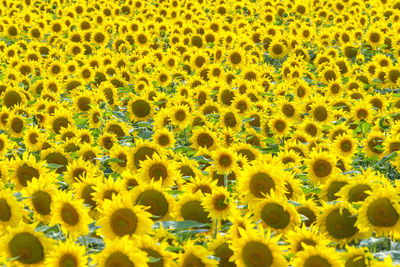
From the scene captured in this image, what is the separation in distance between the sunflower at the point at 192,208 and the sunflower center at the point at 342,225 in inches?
33.6

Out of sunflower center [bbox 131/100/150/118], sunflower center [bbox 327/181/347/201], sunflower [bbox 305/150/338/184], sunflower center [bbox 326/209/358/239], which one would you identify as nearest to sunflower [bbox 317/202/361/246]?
sunflower center [bbox 326/209/358/239]

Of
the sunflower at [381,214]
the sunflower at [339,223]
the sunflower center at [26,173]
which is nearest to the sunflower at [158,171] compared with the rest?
the sunflower center at [26,173]

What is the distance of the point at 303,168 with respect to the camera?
569 cm

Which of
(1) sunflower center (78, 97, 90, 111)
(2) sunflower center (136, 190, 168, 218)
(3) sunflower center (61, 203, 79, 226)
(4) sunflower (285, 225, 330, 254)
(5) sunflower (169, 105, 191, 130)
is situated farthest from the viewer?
(1) sunflower center (78, 97, 90, 111)

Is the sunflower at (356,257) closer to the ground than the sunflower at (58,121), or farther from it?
farther from it

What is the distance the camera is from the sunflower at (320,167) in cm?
530

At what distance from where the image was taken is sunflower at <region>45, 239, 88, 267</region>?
2.93m

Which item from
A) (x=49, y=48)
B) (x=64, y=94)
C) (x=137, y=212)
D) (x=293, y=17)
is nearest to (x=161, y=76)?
(x=64, y=94)

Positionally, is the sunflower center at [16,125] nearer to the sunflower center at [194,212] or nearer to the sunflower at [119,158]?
the sunflower at [119,158]

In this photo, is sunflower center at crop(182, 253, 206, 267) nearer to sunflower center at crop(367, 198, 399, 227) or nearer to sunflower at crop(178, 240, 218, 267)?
sunflower at crop(178, 240, 218, 267)

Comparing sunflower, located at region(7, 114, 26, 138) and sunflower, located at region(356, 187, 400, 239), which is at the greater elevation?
sunflower, located at region(356, 187, 400, 239)

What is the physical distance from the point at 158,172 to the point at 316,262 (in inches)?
77.4

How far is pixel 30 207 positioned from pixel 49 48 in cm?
839

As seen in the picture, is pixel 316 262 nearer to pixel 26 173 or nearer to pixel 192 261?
pixel 192 261
